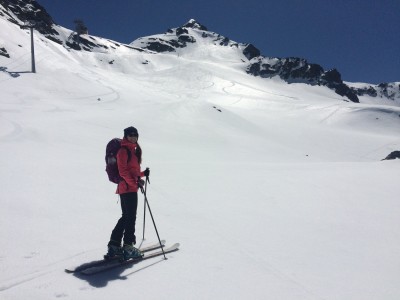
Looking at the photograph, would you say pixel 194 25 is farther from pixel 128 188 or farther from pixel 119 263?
pixel 119 263

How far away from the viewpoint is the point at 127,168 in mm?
5266

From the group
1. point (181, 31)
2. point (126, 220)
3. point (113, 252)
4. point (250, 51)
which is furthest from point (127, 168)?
point (181, 31)

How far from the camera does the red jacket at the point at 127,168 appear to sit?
17.1 ft

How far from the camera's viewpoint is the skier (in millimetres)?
5227

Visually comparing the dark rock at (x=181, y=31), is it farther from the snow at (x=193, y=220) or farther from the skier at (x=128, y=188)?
the skier at (x=128, y=188)

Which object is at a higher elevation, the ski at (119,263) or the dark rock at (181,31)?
the dark rock at (181,31)

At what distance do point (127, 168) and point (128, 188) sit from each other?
31 cm

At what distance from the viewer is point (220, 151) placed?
890 inches

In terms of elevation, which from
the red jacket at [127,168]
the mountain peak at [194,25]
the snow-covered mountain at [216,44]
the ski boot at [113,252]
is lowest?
the ski boot at [113,252]

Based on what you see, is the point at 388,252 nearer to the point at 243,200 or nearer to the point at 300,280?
the point at 300,280

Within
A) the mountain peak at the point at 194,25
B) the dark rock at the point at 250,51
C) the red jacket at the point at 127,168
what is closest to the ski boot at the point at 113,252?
the red jacket at the point at 127,168

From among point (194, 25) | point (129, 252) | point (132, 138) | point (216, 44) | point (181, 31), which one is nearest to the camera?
point (132, 138)

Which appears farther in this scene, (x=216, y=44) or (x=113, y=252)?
(x=216, y=44)

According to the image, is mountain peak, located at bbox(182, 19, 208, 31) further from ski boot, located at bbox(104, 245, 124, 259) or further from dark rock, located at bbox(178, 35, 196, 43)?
ski boot, located at bbox(104, 245, 124, 259)
